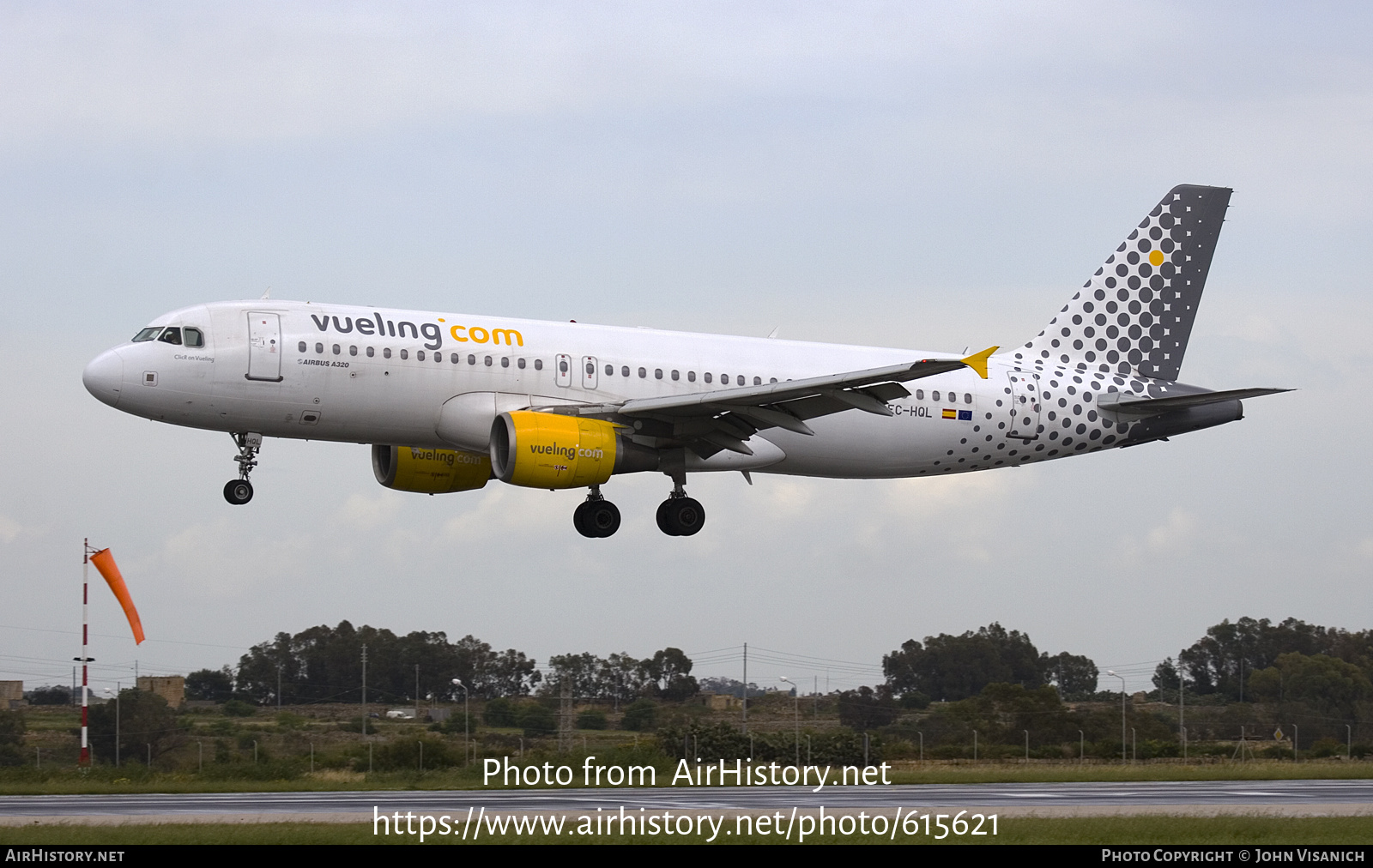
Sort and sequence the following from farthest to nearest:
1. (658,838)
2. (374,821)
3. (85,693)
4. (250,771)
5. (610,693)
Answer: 1. (610,693)
2. (85,693)
3. (250,771)
4. (374,821)
5. (658,838)

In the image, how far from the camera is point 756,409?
119 ft

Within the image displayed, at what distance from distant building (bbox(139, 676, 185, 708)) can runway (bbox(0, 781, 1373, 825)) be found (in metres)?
18.1

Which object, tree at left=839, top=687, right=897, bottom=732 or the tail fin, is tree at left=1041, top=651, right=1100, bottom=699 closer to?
tree at left=839, top=687, right=897, bottom=732

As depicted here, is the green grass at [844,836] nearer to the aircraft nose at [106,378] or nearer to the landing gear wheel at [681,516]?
the aircraft nose at [106,378]

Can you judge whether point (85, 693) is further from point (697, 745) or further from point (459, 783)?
point (697, 745)

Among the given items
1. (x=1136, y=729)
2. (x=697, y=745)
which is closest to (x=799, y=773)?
(x=697, y=745)

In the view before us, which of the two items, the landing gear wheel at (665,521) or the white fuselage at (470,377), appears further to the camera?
the landing gear wheel at (665,521)

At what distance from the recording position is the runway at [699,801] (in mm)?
→ 29156

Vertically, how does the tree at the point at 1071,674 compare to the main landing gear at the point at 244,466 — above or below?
below

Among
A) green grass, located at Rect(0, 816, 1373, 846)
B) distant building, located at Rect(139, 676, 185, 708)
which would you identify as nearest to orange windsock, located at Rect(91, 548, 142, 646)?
distant building, located at Rect(139, 676, 185, 708)

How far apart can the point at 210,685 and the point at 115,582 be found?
40.7ft

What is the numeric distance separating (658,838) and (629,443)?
44.3 ft

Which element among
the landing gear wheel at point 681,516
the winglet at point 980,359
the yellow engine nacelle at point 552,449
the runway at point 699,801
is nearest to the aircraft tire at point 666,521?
the landing gear wheel at point 681,516

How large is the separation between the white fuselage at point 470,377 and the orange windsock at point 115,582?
11842 mm
